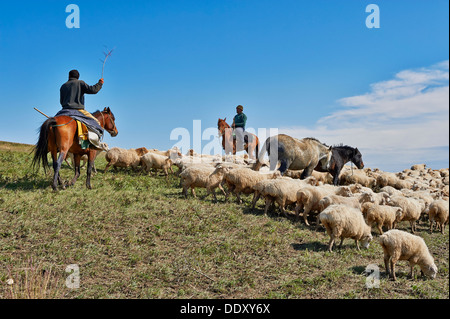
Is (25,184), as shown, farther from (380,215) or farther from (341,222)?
(380,215)

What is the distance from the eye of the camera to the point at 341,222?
29.0ft

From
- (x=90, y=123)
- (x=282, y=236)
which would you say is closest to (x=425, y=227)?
(x=282, y=236)

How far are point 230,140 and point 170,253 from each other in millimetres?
12635

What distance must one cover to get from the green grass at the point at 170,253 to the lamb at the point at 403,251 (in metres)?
0.28

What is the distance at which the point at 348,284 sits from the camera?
7.30 meters

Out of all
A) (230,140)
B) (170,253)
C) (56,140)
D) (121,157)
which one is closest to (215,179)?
(170,253)

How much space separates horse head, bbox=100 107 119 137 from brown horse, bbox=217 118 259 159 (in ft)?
21.1

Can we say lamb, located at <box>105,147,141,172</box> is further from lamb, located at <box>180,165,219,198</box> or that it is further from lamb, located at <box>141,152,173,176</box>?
lamb, located at <box>180,165,219,198</box>

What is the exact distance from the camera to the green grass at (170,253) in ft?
21.7

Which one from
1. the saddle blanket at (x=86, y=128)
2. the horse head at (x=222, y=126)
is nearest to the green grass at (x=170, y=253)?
the saddle blanket at (x=86, y=128)

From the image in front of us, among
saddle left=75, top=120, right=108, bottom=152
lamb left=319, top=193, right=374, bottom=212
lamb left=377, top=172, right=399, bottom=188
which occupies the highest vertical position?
saddle left=75, top=120, right=108, bottom=152

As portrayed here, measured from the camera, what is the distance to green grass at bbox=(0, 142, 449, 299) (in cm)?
662

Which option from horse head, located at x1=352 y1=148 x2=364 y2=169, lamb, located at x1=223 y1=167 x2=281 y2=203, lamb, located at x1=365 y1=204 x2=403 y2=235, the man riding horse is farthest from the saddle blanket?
horse head, located at x1=352 y1=148 x2=364 y2=169
